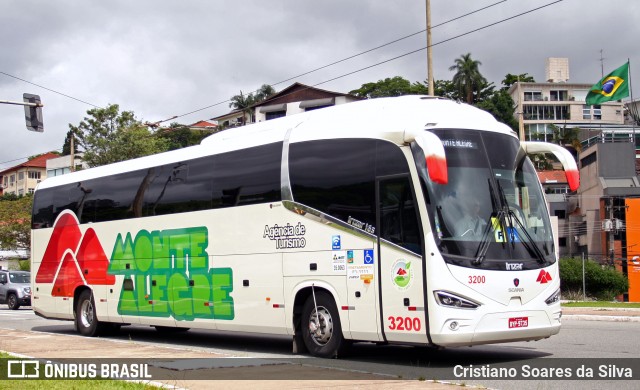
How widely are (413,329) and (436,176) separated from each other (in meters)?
2.24

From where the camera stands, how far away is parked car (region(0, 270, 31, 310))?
34531mm

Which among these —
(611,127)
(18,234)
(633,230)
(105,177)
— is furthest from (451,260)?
(611,127)

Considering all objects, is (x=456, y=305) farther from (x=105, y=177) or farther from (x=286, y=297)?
(x=105, y=177)

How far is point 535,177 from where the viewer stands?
1246cm

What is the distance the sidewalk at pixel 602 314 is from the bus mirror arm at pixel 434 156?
40.7ft

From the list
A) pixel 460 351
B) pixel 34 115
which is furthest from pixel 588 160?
pixel 460 351

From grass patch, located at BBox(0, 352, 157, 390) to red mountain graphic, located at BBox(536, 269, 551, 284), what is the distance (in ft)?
18.9

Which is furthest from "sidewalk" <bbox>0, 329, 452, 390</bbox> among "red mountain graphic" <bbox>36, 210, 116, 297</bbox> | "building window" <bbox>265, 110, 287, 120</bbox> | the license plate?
"building window" <bbox>265, 110, 287, 120</bbox>

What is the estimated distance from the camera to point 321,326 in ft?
42.8

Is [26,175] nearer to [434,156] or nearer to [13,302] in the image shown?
[13,302]

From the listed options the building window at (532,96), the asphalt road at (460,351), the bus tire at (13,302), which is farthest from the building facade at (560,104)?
the asphalt road at (460,351)

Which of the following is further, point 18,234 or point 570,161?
point 18,234

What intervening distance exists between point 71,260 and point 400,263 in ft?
36.4

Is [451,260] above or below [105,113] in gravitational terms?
below
